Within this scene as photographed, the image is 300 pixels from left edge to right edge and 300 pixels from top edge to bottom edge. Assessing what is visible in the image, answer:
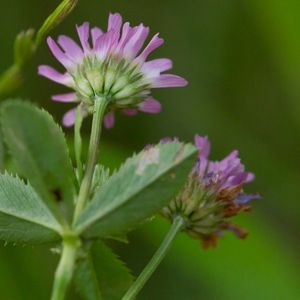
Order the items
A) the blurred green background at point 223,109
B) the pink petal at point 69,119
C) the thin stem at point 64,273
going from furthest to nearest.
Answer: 1. the blurred green background at point 223,109
2. the pink petal at point 69,119
3. the thin stem at point 64,273

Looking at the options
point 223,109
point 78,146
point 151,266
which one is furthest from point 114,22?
point 223,109

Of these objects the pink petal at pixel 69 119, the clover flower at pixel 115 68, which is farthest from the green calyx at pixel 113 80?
the pink petal at pixel 69 119

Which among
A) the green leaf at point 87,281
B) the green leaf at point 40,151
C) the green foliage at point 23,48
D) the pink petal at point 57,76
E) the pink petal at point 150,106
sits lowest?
the green leaf at point 87,281

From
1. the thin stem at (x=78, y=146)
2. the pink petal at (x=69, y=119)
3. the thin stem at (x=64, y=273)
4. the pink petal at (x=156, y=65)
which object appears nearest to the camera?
the thin stem at (x=64, y=273)

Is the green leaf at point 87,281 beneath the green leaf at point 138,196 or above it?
beneath

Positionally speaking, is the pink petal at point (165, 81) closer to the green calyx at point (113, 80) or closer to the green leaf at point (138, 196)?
Answer: the green calyx at point (113, 80)

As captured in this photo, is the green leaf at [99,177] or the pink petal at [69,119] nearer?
the green leaf at [99,177]
